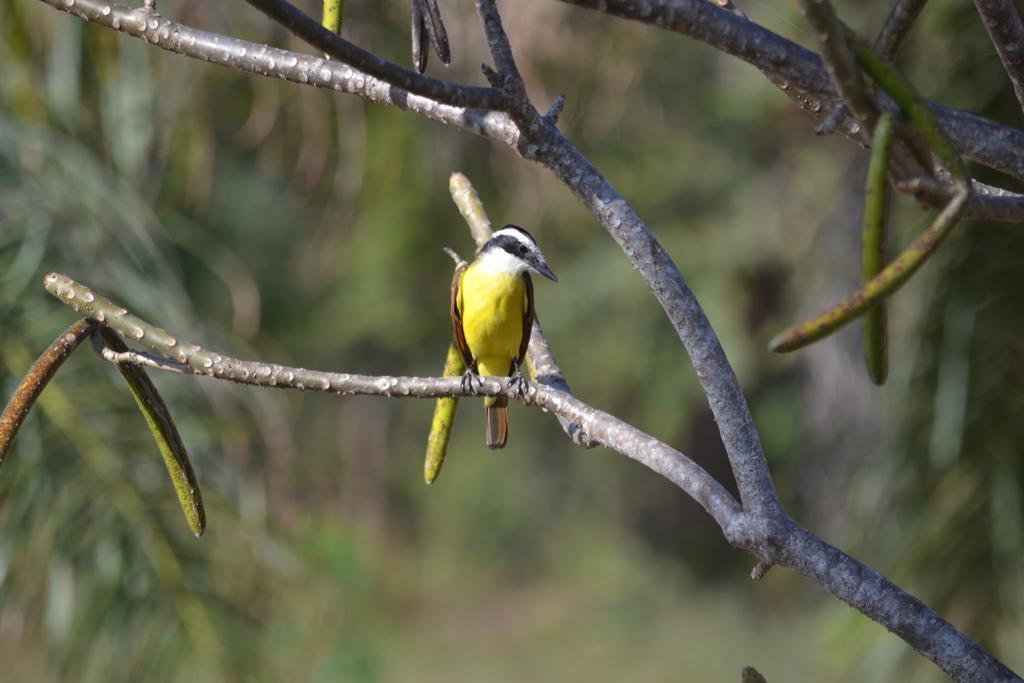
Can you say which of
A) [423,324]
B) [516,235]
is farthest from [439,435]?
[423,324]

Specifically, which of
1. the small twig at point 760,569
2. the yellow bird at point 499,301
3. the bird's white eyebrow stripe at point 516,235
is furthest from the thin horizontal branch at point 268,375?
the bird's white eyebrow stripe at point 516,235

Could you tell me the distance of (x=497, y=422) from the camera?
2.05m

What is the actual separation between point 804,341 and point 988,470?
1.83 meters

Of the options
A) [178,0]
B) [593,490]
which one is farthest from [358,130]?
[593,490]

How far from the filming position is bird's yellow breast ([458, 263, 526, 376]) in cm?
226

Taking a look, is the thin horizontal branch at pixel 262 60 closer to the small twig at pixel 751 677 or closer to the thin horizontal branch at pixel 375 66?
the thin horizontal branch at pixel 375 66

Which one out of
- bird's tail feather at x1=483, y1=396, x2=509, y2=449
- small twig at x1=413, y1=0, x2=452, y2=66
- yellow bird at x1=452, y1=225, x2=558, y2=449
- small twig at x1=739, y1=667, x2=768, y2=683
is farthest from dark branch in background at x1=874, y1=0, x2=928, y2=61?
yellow bird at x1=452, y1=225, x2=558, y2=449

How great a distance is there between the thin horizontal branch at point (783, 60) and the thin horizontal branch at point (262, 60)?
0.20 meters

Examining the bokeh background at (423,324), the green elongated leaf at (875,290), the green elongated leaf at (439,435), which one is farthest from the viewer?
the bokeh background at (423,324)

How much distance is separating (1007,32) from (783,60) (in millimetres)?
183

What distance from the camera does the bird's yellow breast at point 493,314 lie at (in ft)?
7.43

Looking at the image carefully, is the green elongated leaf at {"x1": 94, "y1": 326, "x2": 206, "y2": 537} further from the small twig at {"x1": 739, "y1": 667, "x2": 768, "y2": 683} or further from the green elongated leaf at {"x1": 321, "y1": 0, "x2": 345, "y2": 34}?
the small twig at {"x1": 739, "y1": 667, "x2": 768, "y2": 683}

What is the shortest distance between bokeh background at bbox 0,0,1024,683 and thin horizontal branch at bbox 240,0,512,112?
82cm

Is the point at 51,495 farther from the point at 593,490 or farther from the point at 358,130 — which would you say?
the point at 593,490
